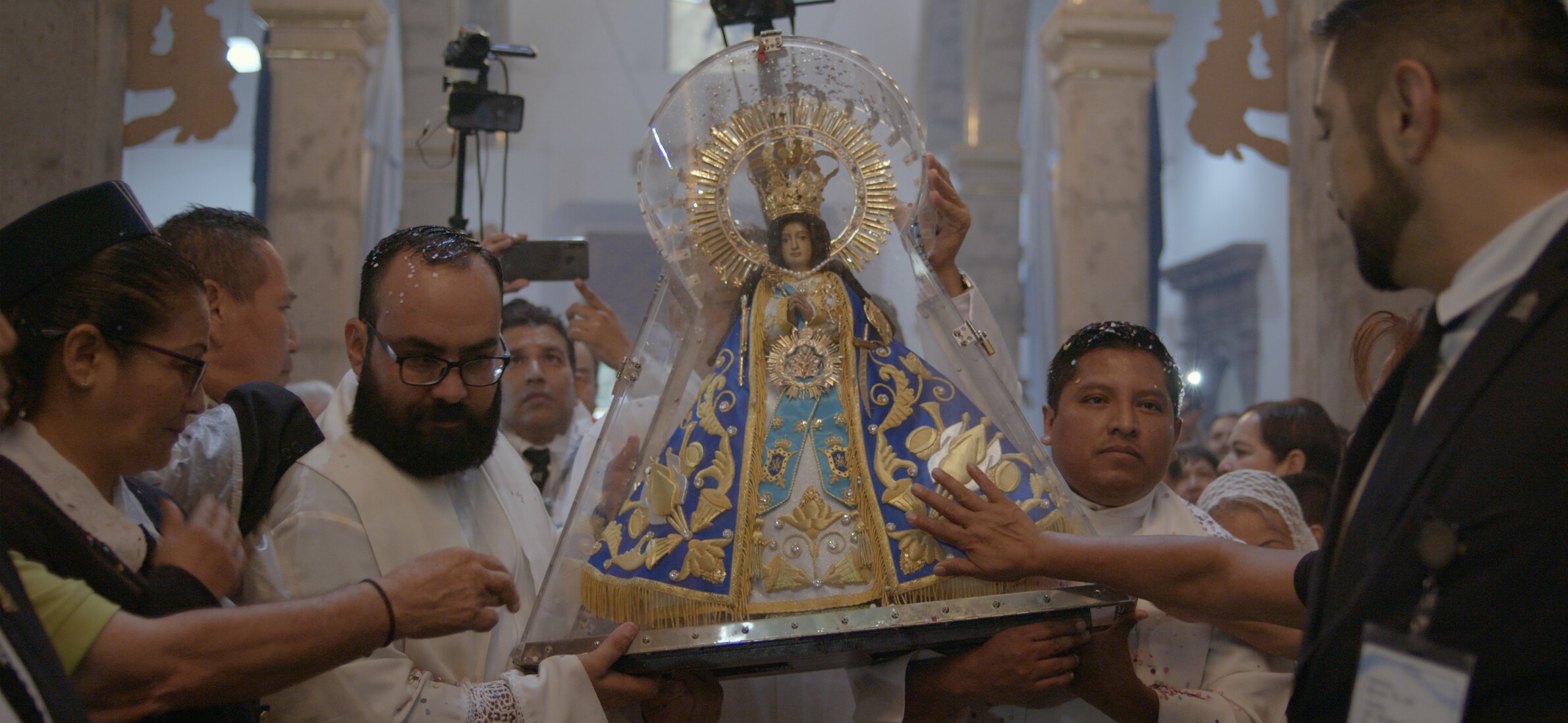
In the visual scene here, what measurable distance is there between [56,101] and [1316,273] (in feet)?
18.5

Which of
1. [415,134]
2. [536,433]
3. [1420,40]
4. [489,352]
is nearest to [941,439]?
[489,352]

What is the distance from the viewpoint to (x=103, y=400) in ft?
6.12

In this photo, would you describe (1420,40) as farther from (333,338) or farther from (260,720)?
(333,338)

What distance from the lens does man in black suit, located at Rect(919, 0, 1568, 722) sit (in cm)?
127

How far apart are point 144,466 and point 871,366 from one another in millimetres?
1371

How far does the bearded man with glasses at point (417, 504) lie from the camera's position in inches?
83.8

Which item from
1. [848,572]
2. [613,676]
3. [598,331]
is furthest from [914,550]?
[598,331]

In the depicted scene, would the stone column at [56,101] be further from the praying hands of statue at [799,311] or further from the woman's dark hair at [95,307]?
the praying hands of statue at [799,311]

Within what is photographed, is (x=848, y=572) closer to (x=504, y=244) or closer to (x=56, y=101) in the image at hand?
(x=504, y=244)

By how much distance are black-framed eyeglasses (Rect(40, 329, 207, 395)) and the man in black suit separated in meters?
1.79

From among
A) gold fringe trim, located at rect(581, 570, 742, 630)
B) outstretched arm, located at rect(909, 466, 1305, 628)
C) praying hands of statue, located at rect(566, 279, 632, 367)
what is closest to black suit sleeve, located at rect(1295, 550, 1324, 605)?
outstretched arm, located at rect(909, 466, 1305, 628)

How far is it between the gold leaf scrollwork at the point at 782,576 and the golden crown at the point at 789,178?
774 mm

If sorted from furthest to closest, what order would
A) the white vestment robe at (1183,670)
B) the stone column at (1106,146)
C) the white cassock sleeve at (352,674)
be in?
the stone column at (1106,146)
the white vestment robe at (1183,670)
the white cassock sleeve at (352,674)

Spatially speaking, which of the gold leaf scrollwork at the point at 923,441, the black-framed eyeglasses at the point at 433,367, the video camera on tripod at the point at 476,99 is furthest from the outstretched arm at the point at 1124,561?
the video camera on tripod at the point at 476,99
